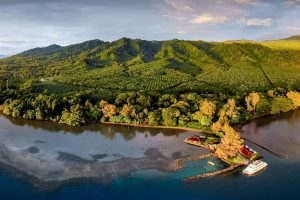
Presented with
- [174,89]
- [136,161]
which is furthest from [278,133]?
[174,89]

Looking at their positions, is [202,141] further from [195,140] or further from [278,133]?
[278,133]

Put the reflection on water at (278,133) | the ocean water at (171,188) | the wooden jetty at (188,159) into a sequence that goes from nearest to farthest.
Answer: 1. the ocean water at (171,188)
2. the wooden jetty at (188,159)
3. the reflection on water at (278,133)

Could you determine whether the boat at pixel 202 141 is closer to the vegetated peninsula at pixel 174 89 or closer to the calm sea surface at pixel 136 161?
the calm sea surface at pixel 136 161

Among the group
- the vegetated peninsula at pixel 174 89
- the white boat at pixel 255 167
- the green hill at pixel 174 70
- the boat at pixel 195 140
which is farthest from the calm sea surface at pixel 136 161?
the green hill at pixel 174 70

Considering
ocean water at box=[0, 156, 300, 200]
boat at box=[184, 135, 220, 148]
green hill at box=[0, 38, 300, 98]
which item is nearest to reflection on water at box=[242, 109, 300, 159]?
boat at box=[184, 135, 220, 148]

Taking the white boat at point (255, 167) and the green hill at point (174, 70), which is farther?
the green hill at point (174, 70)

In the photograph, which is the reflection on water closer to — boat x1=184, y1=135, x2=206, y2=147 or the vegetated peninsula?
the vegetated peninsula

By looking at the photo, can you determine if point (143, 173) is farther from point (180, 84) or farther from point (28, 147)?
point (180, 84)

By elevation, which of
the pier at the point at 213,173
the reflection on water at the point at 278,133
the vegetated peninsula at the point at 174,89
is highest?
the vegetated peninsula at the point at 174,89
